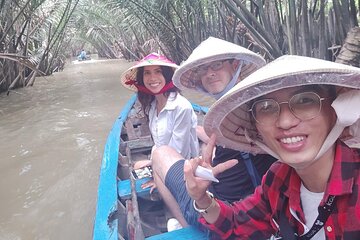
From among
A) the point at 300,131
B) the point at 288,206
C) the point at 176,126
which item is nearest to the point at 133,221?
the point at 176,126

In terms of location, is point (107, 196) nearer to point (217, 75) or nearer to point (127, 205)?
point (127, 205)

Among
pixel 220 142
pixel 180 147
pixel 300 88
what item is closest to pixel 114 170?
pixel 180 147

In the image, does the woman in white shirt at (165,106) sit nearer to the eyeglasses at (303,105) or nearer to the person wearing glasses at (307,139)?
the person wearing glasses at (307,139)

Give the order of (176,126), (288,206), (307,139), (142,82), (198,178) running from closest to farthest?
(307,139)
(288,206)
(198,178)
(176,126)
(142,82)

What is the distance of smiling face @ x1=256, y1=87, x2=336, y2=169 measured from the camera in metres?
0.96

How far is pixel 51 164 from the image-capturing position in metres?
4.36

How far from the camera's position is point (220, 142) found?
136 centimetres

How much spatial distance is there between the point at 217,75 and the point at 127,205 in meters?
0.92

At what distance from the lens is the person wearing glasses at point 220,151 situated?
174 centimetres

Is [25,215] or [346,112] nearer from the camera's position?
[346,112]

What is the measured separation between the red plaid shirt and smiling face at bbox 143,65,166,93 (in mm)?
1487

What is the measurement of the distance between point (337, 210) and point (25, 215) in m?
2.92

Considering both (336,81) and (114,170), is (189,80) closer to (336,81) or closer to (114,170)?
(114,170)

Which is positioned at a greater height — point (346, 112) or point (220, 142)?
point (346, 112)
